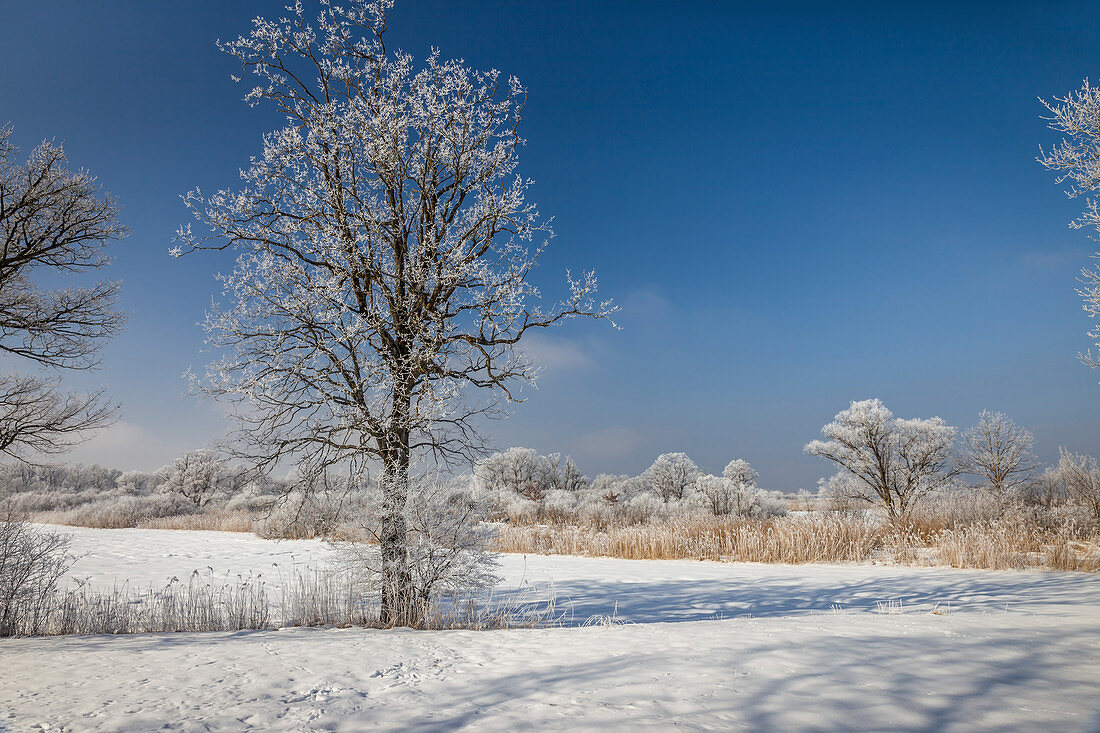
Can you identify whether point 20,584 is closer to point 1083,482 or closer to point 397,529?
point 397,529

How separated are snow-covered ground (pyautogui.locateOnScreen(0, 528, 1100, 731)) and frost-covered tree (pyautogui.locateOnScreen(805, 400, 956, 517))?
19.2 meters

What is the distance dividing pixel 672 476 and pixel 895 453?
604 inches

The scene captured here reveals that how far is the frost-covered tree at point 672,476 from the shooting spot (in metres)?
35.9

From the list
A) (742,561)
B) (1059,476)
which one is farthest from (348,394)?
(1059,476)

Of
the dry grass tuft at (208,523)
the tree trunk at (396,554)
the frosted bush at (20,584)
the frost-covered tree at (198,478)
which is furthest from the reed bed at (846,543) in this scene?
the frost-covered tree at (198,478)

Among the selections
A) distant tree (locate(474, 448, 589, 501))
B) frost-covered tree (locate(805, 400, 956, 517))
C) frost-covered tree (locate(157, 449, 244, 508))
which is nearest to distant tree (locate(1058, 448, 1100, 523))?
frost-covered tree (locate(805, 400, 956, 517))

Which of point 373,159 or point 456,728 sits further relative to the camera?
point 373,159

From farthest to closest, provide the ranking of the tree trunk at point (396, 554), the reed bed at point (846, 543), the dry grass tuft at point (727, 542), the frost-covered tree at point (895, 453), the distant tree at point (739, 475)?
the distant tree at point (739, 475) → the frost-covered tree at point (895, 453) → the dry grass tuft at point (727, 542) → the reed bed at point (846, 543) → the tree trunk at point (396, 554)

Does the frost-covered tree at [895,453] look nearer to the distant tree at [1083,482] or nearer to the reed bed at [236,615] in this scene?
the distant tree at [1083,482]

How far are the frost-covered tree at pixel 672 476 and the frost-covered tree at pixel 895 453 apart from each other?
12105mm

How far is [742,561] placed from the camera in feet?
45.8

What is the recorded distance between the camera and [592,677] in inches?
135

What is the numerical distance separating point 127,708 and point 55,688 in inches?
28.7

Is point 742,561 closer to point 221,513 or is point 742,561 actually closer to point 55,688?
point 55,688
